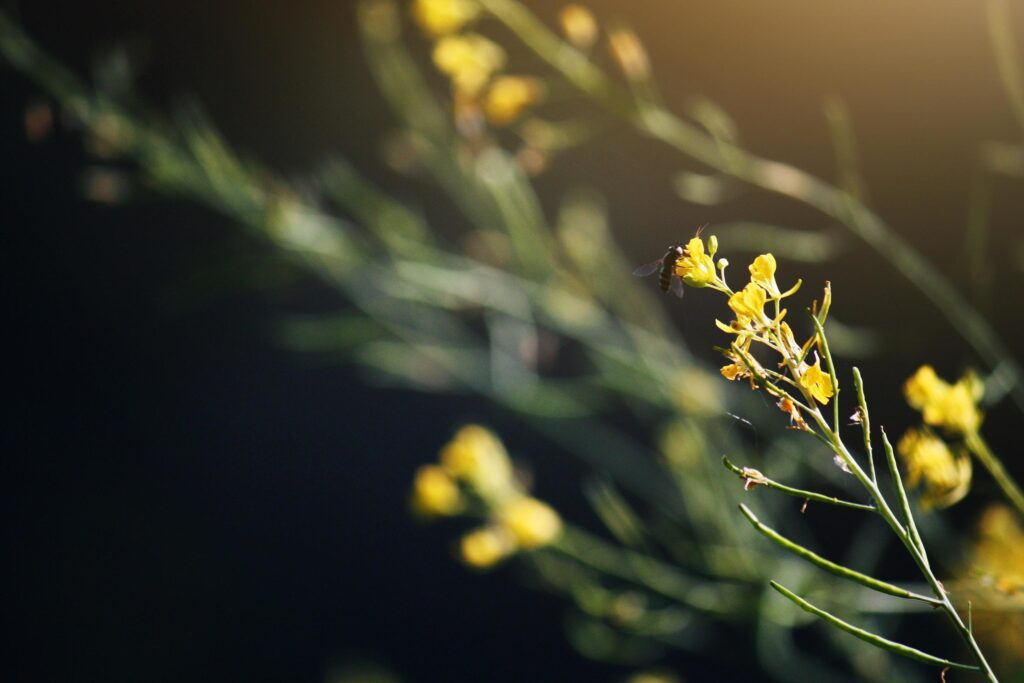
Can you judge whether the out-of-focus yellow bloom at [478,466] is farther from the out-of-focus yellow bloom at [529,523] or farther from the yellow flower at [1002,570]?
the yellow flower at [1002,570]

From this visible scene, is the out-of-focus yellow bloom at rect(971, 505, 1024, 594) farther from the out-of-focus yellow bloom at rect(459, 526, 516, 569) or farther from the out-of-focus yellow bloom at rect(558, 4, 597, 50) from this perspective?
the out-of-focus yellow bloom at rect(558, 4, 597, 50)

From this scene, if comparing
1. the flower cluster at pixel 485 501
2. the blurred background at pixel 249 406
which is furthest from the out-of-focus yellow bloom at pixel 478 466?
the blurred background at pixel 249 406

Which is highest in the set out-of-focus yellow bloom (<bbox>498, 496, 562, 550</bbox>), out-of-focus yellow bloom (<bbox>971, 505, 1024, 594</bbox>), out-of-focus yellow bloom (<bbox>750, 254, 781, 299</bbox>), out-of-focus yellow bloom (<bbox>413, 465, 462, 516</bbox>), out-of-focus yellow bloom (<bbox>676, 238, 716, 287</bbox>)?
out-of-focus yellow bloom (<bbox>971, 505, 1024, 594</bbox>)

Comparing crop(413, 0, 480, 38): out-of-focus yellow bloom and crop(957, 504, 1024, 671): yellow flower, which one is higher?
crop(413, 0, 480, 38): out-of-focus yellow bloom

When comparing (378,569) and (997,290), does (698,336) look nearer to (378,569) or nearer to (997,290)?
(997,290)

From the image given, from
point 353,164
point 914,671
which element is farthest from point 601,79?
point 353,164

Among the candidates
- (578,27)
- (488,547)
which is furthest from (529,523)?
(578,27)

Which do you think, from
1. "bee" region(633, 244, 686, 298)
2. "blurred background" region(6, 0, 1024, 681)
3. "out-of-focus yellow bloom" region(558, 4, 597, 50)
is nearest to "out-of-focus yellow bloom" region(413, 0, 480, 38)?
"out-of-focus yellow bloom" region(558, 4, 597, 50)
